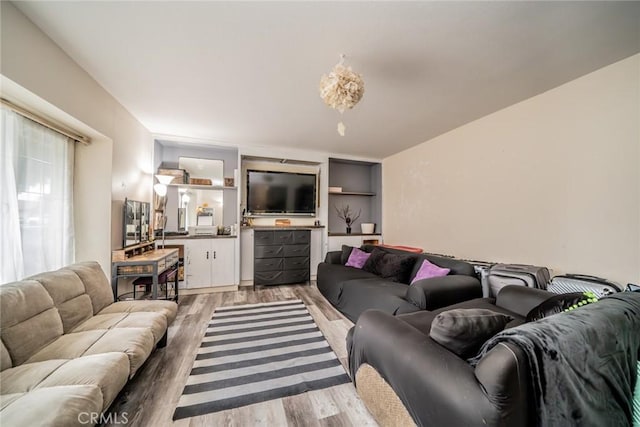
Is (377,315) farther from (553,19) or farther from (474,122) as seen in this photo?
(474,122)

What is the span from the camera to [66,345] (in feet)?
4.46

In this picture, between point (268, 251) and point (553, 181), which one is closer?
point (553, 181)

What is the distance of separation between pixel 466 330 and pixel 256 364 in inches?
63.0

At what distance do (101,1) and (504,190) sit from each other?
12.6 ft

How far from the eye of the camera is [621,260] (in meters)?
1.77

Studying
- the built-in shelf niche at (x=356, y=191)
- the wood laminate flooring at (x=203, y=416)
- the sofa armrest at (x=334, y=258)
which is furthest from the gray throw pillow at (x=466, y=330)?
the built-in shelf niche at (x=356, y=191)

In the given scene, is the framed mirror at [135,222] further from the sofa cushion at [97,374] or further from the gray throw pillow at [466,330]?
the gray throw pillow at [466,330]

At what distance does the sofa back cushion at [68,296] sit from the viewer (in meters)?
1.52

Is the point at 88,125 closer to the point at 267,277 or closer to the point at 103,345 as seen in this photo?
the point at 103,345

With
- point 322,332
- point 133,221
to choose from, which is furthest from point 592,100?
point 133,221

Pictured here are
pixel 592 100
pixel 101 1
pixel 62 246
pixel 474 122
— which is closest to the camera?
pixel 101 1

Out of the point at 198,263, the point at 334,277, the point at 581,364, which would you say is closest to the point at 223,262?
the point at 198,263

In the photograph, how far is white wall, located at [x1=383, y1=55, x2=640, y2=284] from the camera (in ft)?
5.80

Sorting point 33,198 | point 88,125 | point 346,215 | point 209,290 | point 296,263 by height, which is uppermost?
point 88,125
